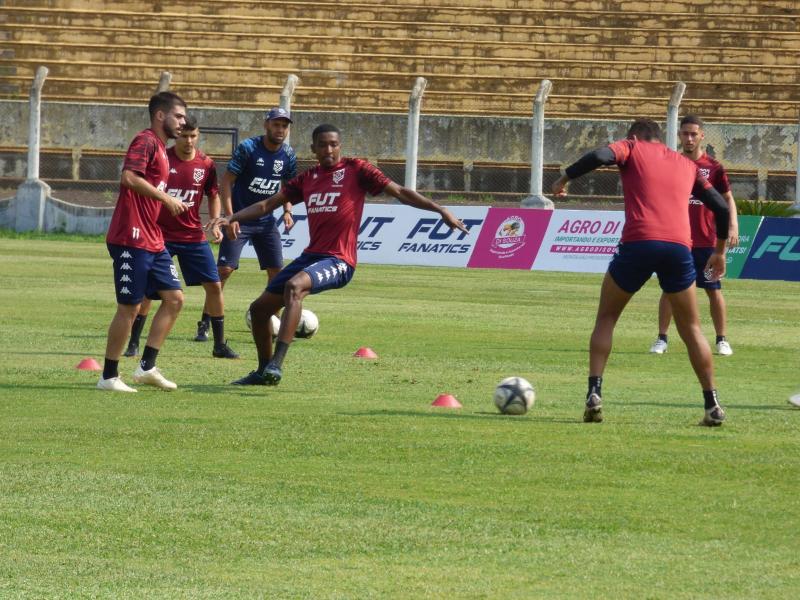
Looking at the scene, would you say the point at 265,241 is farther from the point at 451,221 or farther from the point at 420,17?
the point at 420,17

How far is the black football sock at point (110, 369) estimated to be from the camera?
11227 mm

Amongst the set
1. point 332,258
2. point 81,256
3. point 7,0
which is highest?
point 7,0

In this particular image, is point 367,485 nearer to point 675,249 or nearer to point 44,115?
point 675,249

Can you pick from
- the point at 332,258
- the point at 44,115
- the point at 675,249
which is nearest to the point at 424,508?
the point at 675,249

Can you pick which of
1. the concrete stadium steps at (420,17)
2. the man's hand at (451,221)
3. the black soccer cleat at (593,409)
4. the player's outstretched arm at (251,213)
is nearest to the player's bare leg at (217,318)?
the player's outstretched arm at (251,213)

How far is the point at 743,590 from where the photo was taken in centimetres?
570

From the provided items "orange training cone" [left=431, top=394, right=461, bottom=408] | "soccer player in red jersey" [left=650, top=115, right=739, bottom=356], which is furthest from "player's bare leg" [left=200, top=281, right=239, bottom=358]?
"soccer player in red jersey" [left=650, top=115, right=739, bottom=356]

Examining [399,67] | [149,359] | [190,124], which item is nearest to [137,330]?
[190,124]

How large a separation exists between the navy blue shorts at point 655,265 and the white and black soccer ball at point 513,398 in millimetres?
972

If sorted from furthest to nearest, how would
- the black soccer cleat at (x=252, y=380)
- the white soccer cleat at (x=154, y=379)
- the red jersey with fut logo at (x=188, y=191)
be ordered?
the red jersey with fut logo at (x=188, y=191) < the black soccer cleat at (x=252, y=380) < the white soccer cleat at (x=154, y=379)

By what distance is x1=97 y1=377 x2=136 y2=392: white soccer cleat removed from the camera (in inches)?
441

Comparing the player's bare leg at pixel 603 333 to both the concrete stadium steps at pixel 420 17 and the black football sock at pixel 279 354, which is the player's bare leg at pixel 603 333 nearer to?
the black football sock at pixel 279 354

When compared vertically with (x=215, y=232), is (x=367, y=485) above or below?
below

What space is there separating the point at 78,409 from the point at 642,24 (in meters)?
32.2
